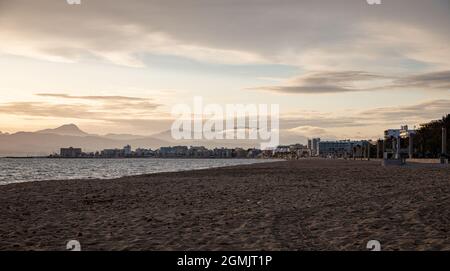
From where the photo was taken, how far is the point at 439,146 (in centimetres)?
9306

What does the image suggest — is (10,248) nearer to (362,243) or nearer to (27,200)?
(362,243)

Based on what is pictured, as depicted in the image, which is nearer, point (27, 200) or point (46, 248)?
point (46, 248)

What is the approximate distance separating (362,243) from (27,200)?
13.9 m

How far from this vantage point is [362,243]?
8.41 m
